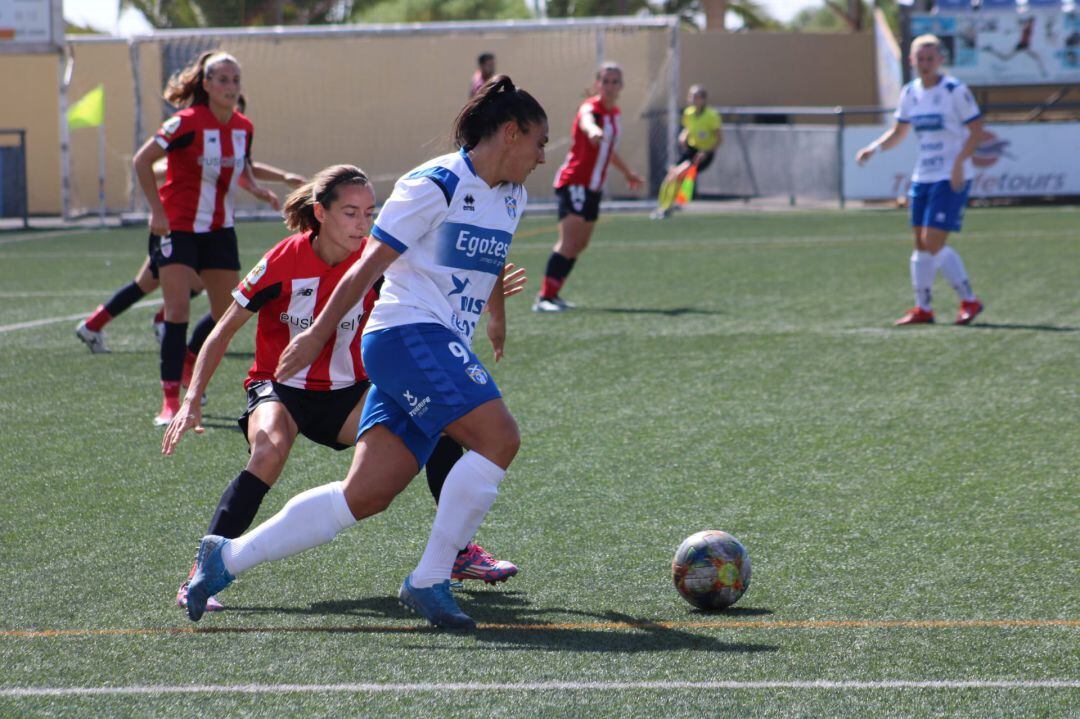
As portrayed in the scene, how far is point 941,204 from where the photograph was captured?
11078mm

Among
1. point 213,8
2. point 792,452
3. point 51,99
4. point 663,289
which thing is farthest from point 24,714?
point 213,8

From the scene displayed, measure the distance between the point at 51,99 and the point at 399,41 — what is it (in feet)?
23.9

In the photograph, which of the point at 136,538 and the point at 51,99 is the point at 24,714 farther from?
the point at 51,99

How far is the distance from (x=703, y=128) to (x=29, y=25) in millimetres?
10835

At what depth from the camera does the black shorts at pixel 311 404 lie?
5020mm

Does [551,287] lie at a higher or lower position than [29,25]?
lower

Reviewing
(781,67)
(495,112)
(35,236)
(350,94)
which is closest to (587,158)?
(495,112)

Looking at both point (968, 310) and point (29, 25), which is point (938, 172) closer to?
point (968, 310)

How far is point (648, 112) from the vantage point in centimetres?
2817

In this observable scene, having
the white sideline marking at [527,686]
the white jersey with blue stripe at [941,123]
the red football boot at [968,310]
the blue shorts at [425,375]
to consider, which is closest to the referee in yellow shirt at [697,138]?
the white jersey with blue stripe at [941,123]

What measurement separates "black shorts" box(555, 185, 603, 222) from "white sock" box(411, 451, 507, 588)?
8758 mm

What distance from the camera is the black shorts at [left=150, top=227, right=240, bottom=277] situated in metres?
8.25

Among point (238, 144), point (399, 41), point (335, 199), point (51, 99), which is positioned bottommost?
point (51, 99)

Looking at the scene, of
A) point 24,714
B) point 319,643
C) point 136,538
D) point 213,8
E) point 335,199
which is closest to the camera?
point 24,714
